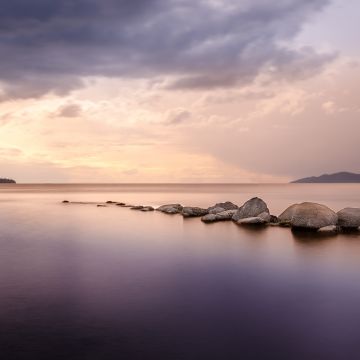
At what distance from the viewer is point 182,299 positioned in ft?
50.1

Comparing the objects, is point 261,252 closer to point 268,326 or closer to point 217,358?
point 268,326

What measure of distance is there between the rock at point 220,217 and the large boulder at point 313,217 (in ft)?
31.0

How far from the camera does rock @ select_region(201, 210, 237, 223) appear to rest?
43.2 meters

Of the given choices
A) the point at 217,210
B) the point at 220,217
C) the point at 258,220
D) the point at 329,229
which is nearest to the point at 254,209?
the point at 258,220

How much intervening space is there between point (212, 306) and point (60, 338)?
5498mm

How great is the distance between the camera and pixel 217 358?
10.2 metres

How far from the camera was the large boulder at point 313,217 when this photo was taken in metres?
33.6

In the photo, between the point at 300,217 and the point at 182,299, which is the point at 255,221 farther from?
the point at 182,299

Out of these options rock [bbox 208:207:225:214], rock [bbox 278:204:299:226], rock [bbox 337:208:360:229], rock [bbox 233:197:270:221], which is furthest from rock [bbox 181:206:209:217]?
rock [bbox 337:208:360:229]

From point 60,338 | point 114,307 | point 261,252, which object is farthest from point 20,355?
point 261,252

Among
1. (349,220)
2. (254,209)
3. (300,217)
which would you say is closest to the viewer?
(349,220)

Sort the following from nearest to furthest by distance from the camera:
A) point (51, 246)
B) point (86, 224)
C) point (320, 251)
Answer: point (320, 251) < point (51, 246) < point (86, 224)

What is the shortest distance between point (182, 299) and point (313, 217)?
21.9 metres

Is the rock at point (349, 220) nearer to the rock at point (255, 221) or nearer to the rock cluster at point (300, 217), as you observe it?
the rock cluster at point (300, 217)
